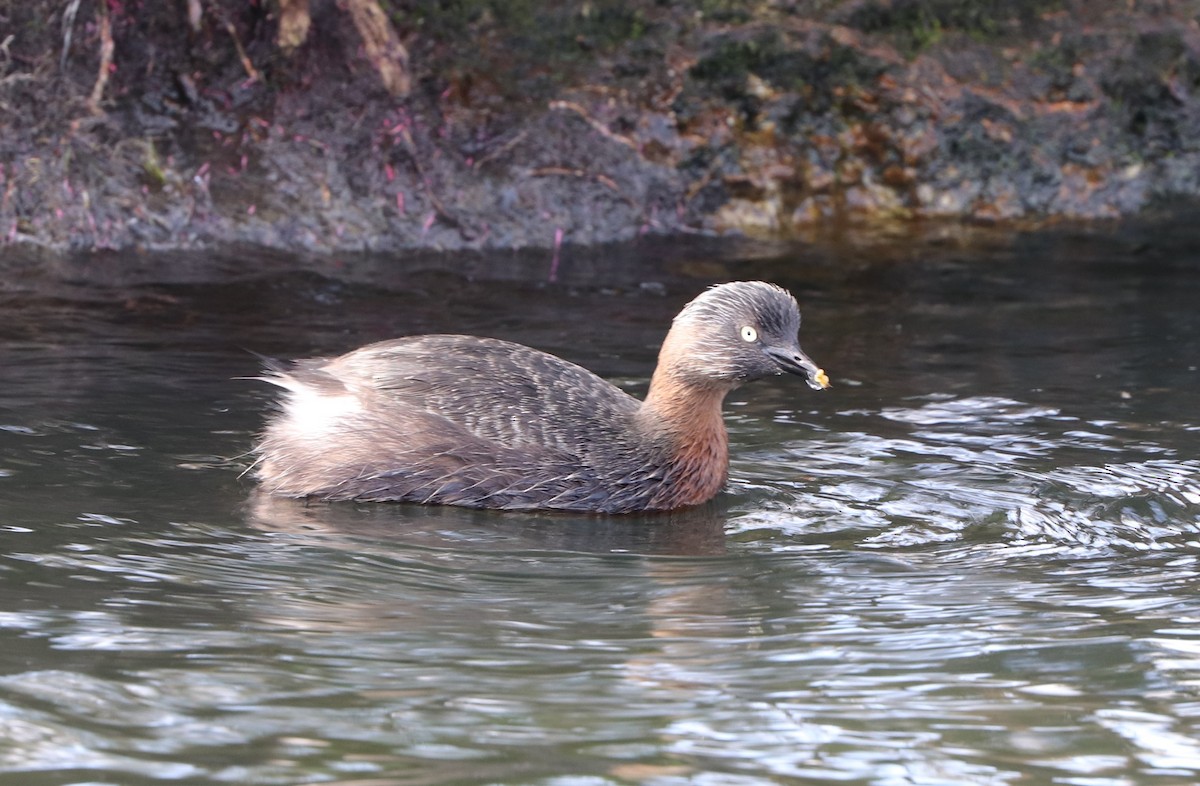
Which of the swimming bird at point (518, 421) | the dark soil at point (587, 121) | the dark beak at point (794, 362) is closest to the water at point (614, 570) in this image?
the swimming bird at point (518, 421)

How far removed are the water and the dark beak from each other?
1.53ft

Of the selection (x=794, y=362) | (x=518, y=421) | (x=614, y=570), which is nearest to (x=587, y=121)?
(x=794, y=362)

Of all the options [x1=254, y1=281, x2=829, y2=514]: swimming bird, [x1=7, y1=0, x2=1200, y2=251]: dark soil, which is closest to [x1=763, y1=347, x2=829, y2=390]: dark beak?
[x1=254, y1=281, x2=829, y2=514]: swimming bird

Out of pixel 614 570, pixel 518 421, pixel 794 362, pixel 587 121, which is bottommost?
pixel 614 570

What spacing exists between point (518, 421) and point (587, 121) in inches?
232

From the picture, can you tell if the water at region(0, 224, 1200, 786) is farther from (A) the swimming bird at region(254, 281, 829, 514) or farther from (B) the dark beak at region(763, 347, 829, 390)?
(B) the dark beak at region(763, 347, 829, 390)

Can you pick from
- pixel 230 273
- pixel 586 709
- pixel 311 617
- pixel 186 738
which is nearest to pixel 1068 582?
pixel 586 709

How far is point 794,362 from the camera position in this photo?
7.98 meters

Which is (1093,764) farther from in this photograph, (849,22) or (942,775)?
(849,22)

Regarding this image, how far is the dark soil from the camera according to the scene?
39.9 ft

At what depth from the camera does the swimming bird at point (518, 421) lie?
25.4ft

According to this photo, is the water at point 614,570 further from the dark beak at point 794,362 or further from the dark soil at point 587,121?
the dark soil at point 587,121

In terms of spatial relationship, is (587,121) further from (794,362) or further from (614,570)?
(614,570)

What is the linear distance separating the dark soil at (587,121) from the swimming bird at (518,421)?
14.4 feet
